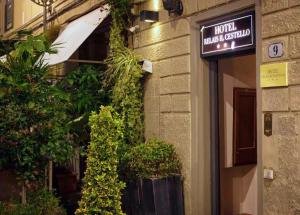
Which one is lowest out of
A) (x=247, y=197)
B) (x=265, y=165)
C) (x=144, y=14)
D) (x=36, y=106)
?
(x=247, y=197)

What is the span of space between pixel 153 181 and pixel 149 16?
2.69 m

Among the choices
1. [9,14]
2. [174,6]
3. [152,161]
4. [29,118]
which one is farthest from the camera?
[9,14]

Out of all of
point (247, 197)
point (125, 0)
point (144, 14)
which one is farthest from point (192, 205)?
point (125, 0)

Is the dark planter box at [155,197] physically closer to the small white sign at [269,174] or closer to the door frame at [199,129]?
the door frame at [199,129]

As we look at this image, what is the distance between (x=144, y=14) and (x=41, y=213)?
345cm

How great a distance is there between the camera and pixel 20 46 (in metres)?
5.93

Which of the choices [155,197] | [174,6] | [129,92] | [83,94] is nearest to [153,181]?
[155,197]

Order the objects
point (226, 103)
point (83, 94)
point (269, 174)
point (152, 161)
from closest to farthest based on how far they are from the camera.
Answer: point (269, 174) → point (152, 161) → point (226, 103) → point (83, 94)

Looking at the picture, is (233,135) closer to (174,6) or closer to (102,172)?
(174,6)

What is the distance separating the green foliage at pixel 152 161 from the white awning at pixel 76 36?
2178 millimetres

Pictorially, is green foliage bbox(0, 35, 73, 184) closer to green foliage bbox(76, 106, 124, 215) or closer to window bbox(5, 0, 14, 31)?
green foliage bbox(76, 106, 124, 215)

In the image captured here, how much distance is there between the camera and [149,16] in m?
7.04

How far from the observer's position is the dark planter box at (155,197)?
6.08 metres

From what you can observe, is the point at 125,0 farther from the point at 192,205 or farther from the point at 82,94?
the point at 192,205
